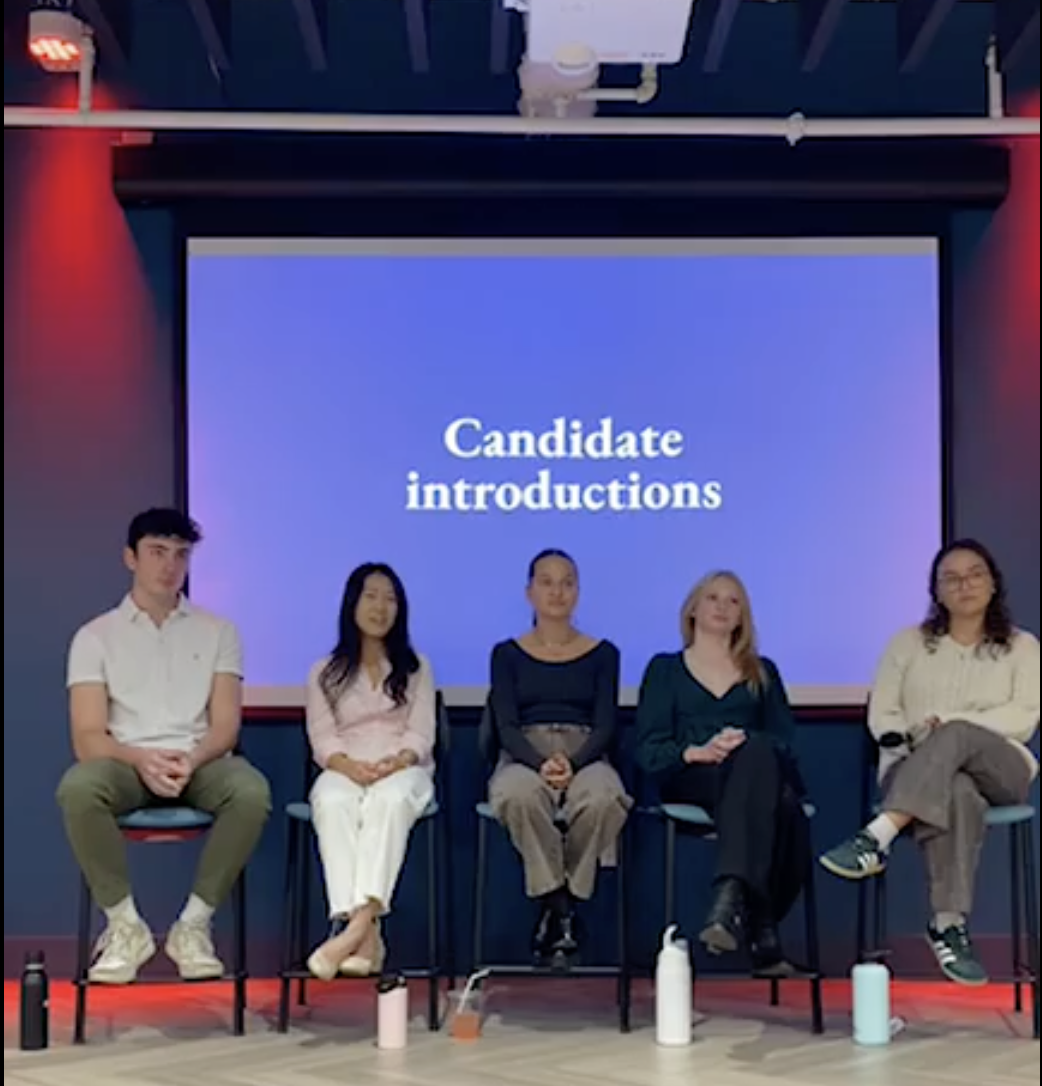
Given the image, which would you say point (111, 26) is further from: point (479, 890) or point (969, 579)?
point (969, 579)

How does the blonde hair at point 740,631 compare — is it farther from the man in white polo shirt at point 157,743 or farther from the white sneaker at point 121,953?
the white sneaker at point 121,953

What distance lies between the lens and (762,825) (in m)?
4.09

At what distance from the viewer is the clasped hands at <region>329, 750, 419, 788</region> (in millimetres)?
4305

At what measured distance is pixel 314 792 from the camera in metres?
4.27

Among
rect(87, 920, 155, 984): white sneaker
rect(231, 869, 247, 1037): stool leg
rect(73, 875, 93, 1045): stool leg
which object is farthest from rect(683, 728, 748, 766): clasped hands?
rect(73, 875, 93, 1045): stool leg

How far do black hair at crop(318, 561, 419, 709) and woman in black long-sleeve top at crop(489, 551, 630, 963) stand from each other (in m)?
0.26

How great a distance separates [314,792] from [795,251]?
224 cm

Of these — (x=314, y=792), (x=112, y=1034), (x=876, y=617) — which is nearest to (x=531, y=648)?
(x=314, y=792)

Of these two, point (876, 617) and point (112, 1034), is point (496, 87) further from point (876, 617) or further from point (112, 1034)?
point (112, 1034)

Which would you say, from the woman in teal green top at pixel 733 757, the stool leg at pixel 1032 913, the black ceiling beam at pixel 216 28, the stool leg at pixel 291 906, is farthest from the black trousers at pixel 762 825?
the black ceiling beam at pixel 216 28

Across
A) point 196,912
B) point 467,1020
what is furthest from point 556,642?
point 196,912

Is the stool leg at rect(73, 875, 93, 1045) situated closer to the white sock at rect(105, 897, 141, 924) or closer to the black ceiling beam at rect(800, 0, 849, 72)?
the white sock at rect(105, 897, 141, 924)

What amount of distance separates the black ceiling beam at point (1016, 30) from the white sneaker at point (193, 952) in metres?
3.31

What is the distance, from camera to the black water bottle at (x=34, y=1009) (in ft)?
13.1
